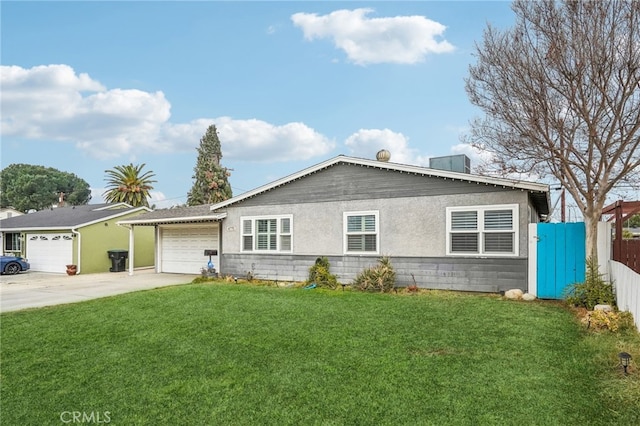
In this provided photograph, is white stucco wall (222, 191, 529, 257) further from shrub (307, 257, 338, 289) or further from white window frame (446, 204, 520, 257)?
shrub (307, 257, 338, 289)

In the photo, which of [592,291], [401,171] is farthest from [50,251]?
[592,291]

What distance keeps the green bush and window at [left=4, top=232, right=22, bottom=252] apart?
27.1m

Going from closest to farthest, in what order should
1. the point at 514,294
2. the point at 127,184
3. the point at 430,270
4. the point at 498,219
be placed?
the point at 514,294, the point at 498,219, the point at 430,270, the point at 127,184

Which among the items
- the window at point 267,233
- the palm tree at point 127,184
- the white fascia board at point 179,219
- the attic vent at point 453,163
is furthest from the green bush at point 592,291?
the palm tree at point 127,184

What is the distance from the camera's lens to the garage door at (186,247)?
1747 centimetres

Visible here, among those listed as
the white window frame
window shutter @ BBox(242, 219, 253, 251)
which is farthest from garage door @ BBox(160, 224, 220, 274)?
the white window frame

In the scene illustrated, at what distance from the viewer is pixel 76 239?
65.2 ft

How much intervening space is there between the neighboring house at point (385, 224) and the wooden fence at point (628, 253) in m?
2.03

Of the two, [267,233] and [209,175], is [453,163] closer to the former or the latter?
[267,233]

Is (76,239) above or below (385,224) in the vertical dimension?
below

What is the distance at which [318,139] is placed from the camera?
2534cm

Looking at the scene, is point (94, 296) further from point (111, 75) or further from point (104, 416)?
point (111, 75)

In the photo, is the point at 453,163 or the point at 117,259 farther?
the point at 117,259

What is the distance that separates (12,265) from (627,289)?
24.5m
